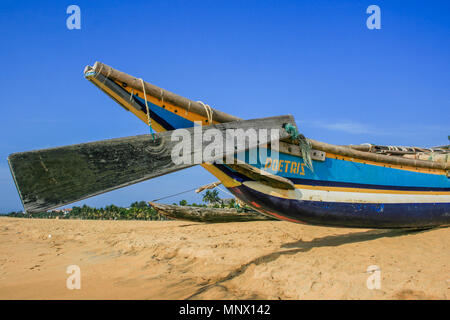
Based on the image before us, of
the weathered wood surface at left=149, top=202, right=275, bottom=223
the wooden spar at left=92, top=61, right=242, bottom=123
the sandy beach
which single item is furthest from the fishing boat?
the weathered wood surface at left=149, top=202, right=275, bottom=223

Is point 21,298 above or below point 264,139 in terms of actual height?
below

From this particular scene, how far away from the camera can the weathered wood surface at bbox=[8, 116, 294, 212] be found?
2.61 metres

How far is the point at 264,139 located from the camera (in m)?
4.11

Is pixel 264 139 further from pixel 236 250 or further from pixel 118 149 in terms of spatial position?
pixel 236 250

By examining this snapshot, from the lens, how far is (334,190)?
504 centimetres

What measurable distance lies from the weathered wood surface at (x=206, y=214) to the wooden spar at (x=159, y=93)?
6.56 m

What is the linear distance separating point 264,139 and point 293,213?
1493 mm

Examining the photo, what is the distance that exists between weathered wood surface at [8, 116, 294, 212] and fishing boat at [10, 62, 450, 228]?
86 cm

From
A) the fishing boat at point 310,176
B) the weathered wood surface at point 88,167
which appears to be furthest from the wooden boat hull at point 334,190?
the weathered wood surface at point 88,167

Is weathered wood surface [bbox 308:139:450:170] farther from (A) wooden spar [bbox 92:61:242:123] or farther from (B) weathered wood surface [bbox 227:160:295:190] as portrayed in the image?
(A) wooden spar [bbox 92:61:242:123]

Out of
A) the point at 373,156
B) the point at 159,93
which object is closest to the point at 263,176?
the point at 159,93
